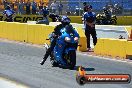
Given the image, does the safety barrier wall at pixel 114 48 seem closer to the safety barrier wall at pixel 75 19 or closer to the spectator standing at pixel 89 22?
the spectator standing at pixel 89 22

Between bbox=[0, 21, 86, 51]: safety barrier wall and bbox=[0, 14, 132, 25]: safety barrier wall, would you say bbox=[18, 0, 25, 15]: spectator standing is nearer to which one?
bbox=[0, 14, 132, 25]: safety barrier wall

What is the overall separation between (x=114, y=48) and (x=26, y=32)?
728 cm

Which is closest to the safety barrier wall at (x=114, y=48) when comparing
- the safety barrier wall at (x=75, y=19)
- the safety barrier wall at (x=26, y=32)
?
the safety barrier wall at (x=26, y=32)

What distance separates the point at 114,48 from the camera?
1578cm

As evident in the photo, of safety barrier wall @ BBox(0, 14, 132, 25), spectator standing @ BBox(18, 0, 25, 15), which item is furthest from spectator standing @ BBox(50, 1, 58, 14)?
spectator standing @ BBox(18, 0, 25, 15)

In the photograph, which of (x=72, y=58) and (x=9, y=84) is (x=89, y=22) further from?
(x=9, y=84)

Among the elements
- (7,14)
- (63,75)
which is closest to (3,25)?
(7,14)

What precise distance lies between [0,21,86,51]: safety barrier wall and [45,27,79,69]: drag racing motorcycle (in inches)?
301

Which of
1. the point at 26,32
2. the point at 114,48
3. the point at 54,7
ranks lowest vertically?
the point at 54,7

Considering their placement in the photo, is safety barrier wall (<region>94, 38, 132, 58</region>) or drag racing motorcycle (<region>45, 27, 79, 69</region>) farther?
safety barrier wall (<region>94, 38, 132, 58</region>)

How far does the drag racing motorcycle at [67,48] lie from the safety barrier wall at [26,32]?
25.1 ft

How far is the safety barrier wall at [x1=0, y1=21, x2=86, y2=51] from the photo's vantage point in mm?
20384

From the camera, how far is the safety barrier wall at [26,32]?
66.9 ft

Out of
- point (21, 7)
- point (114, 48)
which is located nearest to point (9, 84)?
point (114, 48)
